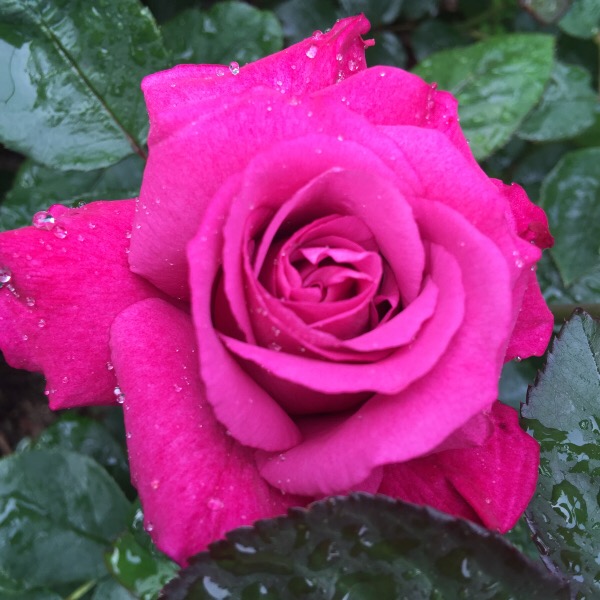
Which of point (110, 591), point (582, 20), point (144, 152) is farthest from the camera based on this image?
point (582, 20)

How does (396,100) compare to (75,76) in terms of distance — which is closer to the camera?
(396,100)

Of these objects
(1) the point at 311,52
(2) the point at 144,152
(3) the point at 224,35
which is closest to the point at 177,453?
(1) the point at 311,52

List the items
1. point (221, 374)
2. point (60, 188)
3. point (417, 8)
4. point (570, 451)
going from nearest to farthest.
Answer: point (221, 374)
point (570, 451)
point (60, 188)
point (417, 8)

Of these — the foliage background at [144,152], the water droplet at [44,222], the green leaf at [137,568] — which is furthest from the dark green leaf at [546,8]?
the green leaf at [137,568]

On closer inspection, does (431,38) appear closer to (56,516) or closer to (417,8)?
(417,8)

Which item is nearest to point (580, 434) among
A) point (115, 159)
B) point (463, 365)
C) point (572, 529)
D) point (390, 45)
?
point (572, 529)

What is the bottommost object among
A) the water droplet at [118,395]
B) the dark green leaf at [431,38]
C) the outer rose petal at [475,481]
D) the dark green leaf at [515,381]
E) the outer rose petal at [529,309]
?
the dark green leaf at [515,381]

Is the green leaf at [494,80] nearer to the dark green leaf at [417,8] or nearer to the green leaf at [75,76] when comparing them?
the dark green leaf at [417,8]
